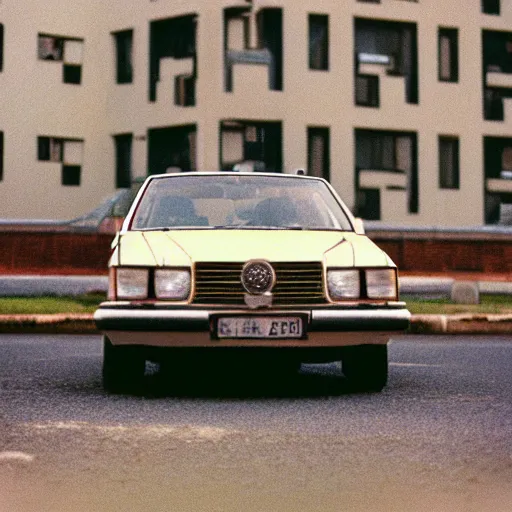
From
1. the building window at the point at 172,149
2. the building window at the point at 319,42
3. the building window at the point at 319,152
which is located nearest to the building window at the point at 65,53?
the building window at the point at 172,149

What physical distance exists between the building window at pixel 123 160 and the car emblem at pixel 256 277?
19.2m

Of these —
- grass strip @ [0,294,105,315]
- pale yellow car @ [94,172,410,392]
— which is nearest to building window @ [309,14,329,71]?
grass strip @ [0,294,105,315]

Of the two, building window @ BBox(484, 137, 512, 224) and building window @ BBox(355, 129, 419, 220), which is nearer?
building window @ BBox(355, 129, 419, 220)

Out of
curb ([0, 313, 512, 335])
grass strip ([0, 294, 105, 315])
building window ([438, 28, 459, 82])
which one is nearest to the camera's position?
curb ([0, 313, 512, 335])

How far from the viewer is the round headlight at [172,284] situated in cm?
670

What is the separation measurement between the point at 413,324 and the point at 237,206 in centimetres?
567

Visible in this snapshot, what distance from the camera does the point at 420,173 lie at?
25.3 meters

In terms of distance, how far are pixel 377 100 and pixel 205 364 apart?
16677 millimetres

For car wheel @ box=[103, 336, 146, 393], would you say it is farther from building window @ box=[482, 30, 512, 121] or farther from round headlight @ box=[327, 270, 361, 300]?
building window @ box=[482, 30, 512, 121]

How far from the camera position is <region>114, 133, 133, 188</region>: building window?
2566 cm

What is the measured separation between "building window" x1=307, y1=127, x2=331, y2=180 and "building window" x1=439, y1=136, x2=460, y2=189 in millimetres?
3073

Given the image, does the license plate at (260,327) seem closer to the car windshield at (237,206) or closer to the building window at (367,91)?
the car windshield at (237,206)

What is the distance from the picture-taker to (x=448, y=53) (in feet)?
85.0

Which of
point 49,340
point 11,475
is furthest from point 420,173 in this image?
point 11,475
